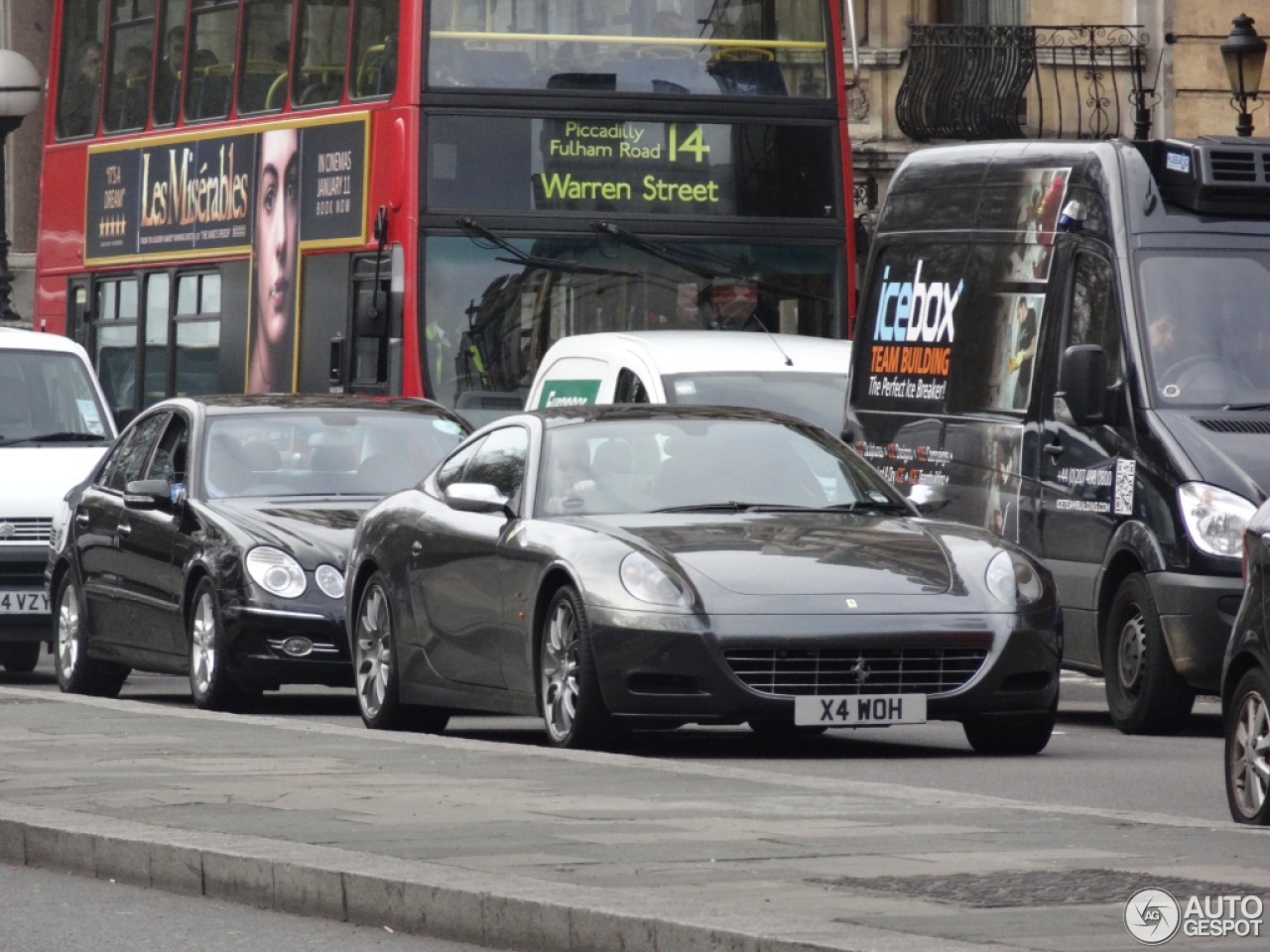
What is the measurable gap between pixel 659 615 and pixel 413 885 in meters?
3.73


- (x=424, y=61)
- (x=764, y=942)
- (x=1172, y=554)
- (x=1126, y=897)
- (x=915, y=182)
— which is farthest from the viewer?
(x=424, y=61)

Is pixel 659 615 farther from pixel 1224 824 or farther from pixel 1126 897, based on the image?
pixel 1126 897

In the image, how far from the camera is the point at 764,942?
6281mm

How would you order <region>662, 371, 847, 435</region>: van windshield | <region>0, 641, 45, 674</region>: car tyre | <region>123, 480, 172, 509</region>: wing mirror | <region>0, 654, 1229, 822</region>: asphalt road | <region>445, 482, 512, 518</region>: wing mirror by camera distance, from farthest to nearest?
<region>0, 641, 45, 674</region>: car tyre → <region>662, 371, 847, 435</region>: van windshield → <region>123, 480, 172, 509</region>: wing mirror → <region>445, 482, 512, 518</region>: wing mirror → <region>0, 654, 1229, 822</region>: asphalt road

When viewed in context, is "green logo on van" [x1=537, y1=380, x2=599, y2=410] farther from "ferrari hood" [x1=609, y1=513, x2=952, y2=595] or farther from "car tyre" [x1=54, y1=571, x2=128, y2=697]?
"ferrari hood" [x1=609, y1=513, x2=952, y2=595]

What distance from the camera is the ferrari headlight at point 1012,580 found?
11.3 meters

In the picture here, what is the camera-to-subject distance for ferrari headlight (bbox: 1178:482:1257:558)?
1246cm

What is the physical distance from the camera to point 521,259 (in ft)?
63.1

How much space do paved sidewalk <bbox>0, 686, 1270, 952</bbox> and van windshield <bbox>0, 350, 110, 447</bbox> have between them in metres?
8.52

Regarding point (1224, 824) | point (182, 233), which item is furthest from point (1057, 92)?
point (1224, 824)

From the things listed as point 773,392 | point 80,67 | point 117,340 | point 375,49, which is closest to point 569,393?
point 773,392

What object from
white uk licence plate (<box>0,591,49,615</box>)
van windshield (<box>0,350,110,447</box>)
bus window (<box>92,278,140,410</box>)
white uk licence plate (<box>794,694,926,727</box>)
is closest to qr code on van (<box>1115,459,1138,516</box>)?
Answer: white uk licence plate (<box>794,694,926,727</box>)

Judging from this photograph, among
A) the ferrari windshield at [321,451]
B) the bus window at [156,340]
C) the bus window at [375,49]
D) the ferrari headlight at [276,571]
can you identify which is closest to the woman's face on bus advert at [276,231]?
the bus window at [375,49]

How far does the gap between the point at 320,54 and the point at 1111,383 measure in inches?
340
